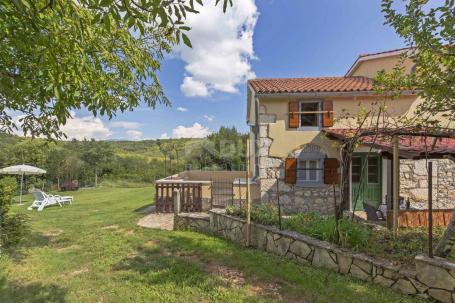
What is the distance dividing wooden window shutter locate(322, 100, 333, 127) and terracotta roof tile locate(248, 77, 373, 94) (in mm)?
514

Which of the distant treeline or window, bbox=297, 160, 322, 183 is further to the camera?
the distant treeline

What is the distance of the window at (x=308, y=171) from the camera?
1036 cm

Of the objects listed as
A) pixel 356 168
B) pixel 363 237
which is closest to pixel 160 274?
pixel 363 237

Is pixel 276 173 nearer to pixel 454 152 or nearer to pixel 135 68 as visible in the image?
pixel 454 152

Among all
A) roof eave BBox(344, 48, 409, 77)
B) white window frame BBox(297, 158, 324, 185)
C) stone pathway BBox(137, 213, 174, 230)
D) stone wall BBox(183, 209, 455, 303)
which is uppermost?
roof eave BBox(344, 48, 409, 77)

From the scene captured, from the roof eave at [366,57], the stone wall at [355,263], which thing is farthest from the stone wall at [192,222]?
the roof eave at [366,57]

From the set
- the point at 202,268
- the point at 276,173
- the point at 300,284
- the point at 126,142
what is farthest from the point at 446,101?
the point at 126,142

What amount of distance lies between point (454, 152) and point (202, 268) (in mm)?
7184

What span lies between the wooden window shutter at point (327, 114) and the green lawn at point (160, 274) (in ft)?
21.5

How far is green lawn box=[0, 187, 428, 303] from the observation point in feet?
12.6

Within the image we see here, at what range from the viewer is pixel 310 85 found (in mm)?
11172

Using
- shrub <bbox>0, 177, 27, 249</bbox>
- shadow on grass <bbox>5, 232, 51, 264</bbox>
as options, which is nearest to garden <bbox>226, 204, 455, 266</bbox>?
shadow on grass <bbox>5, 232, 51, 264</bbox>

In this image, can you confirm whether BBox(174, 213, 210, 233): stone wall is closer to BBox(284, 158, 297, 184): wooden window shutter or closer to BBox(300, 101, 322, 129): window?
BBox(284, 158, 297, 184): wooden window shutter

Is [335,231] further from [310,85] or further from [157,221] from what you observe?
[310,85]
